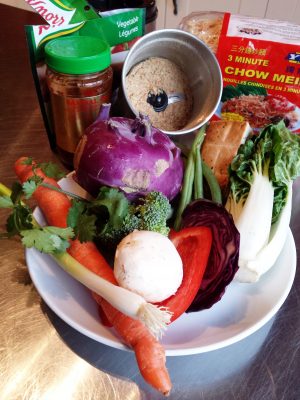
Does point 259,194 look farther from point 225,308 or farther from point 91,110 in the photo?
point 91,110

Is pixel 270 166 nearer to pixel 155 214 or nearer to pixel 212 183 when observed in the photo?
pixel 212 183

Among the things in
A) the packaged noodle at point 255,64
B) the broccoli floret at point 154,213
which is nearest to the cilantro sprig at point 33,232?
the broccoli floret at point 154,213

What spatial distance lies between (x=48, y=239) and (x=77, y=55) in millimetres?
374

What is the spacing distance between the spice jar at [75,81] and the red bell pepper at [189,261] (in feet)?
1.14

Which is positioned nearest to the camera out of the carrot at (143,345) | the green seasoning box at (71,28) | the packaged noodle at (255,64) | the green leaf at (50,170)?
the carrot at (143,345)

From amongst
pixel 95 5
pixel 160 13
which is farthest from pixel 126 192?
pixel 160 13

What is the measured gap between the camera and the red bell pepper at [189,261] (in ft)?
1.70

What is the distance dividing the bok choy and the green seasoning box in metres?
0.39

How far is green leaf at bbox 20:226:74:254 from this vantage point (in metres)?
0.54

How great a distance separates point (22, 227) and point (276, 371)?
16.8 inches

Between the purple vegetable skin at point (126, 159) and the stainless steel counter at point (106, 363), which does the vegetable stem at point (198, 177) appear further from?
the stainless steel counter at point (106, 363)

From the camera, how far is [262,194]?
26.5 inches

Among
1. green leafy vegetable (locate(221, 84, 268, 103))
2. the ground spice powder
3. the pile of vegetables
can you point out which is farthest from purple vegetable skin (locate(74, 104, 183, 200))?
green leafy vegetable (locate(221, 84, 268, 103))

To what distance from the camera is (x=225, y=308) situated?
0.58 meters
